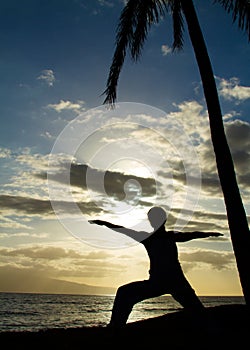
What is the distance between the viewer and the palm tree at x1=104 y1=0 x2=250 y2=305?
6547 millimetres

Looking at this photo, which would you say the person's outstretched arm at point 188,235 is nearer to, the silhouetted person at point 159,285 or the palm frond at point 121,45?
the silhouetted person at point 159,285

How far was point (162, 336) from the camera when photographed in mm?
7215

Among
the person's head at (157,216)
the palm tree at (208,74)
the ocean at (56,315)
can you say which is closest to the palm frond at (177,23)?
the palm tree at (208,74)

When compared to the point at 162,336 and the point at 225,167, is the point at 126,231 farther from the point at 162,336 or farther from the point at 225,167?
the point at 162,336

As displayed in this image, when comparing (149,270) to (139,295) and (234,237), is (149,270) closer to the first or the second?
(139,295)

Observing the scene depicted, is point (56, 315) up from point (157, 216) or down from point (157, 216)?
down

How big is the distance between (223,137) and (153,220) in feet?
8.60

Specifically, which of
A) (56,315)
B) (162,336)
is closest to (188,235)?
(162,336)

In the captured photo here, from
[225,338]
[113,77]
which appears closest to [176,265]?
[225,338]

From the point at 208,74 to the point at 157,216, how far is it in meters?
3.77

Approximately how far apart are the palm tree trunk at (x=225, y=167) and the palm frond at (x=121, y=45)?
1744mm

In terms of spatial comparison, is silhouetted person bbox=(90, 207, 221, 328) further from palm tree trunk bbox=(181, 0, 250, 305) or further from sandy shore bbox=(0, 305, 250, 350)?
palm tree trunk bbox=(181, 0, 250, 305)

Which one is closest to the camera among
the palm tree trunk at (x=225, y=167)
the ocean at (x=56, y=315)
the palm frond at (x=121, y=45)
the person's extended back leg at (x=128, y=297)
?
the person's extended back leg at (x=128, y=297)

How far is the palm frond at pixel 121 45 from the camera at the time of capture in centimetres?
952
